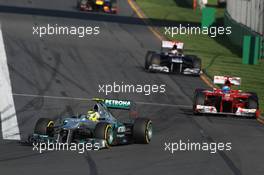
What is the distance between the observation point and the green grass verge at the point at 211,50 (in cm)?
4216

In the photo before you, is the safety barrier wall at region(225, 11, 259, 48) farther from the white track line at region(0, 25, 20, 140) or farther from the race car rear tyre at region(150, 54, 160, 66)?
the white track line at region(0, 25, 20, 140)

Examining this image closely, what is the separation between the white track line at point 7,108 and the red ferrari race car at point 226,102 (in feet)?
19.9

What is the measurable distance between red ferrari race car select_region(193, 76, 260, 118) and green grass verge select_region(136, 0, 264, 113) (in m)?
3.06

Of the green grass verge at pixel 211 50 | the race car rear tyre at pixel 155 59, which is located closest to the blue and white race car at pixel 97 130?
the green grass verge at pixel 211 50

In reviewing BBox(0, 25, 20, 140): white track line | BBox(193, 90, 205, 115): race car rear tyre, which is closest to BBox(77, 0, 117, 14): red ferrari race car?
BBox(0, 25, 20, 140): white track line

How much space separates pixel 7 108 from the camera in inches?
1241

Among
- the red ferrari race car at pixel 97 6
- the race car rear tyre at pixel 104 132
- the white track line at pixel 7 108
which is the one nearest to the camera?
the race car rear tyre at pixel 104 132

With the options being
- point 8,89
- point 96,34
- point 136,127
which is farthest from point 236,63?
point 136,127

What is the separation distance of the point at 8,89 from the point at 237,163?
1465cm

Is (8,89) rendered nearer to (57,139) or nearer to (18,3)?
→ (57,139)

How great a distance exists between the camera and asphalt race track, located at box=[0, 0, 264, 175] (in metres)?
21.6

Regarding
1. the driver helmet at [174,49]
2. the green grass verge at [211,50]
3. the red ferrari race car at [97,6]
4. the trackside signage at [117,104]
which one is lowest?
the green grass verge at [211,50]

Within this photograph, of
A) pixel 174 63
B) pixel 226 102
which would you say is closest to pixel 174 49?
pixel 174 63

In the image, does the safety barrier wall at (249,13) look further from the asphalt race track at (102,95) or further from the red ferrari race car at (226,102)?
the red ferrari race car at (226,102)
